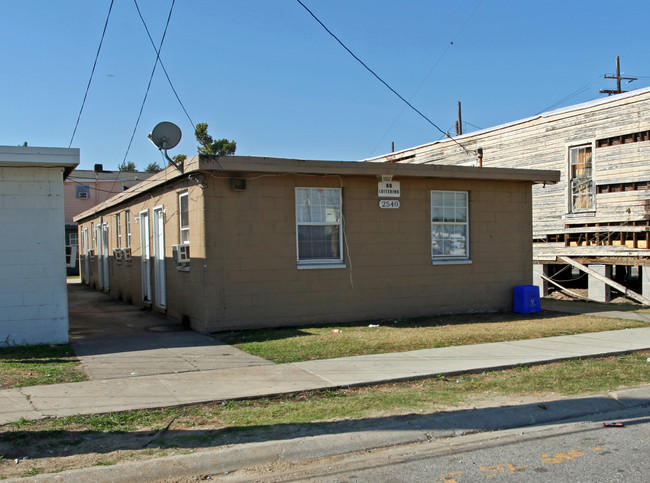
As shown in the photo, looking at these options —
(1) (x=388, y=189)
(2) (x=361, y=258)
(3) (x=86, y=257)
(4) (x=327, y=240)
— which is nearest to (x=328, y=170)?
(4) (x=327, y=240)

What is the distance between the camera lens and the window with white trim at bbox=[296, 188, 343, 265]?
40.2ft

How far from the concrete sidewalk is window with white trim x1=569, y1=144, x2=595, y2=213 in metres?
10.2

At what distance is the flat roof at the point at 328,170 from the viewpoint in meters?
11.0

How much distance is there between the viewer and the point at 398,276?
1316cm

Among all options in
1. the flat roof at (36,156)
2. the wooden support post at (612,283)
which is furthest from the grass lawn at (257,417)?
the wooden support post at (612,283)

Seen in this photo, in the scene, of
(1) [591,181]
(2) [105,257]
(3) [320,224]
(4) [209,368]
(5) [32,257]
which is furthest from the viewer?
(2) [105,257]

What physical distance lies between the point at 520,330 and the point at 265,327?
5004 millimetres

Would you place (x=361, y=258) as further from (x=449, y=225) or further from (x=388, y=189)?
(x=449, y=225)

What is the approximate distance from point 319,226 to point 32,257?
539 cm

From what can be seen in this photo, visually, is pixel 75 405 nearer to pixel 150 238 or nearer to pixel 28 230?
pixel 28 230

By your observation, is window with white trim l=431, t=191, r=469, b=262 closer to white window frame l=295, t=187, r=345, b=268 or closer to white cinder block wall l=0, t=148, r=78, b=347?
white window frame l=295, t=187, r=345, b=268

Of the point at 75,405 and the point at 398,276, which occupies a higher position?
the point at 398,276

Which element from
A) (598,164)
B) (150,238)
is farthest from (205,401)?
(598,164)

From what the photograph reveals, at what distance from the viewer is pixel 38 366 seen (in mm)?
8398
